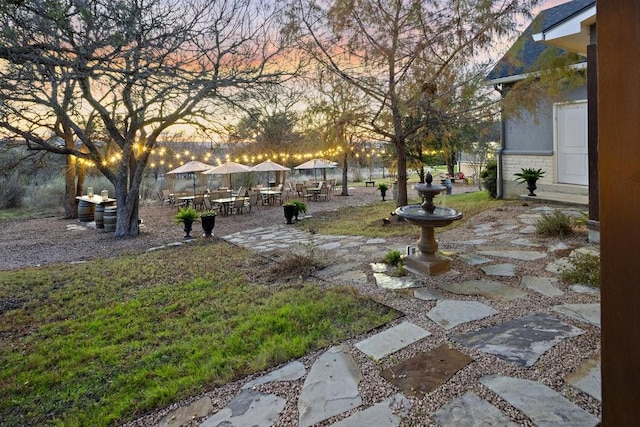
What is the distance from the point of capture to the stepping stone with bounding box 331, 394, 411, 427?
6.68ft

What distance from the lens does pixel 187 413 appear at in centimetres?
232

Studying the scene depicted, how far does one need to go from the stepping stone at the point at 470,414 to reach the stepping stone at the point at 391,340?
0.68 meters

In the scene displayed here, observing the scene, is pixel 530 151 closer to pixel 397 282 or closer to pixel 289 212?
pixel 289 212

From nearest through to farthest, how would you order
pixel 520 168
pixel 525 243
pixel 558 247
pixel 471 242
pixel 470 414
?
pixel 470 414, pixel 558 247, pixel 525 243, pixel 471 242, pixel 520 168

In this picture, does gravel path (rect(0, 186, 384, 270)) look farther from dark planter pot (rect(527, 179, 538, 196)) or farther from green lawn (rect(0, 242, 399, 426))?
dark planter pot (rect(527, 179, 538, 196))

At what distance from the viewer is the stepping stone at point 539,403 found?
6.37ft

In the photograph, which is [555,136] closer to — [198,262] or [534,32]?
[534,32]

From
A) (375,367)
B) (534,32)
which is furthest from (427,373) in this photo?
(534,32)

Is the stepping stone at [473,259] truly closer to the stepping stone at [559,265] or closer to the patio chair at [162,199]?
the stepping stone at [559,265]

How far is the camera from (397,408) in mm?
2141

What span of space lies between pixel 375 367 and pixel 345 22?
6723mm

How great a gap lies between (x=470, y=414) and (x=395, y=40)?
6.83 m

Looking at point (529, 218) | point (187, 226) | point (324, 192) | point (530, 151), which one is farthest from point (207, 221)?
point (530, 151)

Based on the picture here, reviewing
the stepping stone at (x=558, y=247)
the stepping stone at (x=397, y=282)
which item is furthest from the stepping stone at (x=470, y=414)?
the stepping stone at (x=558, y=247)
